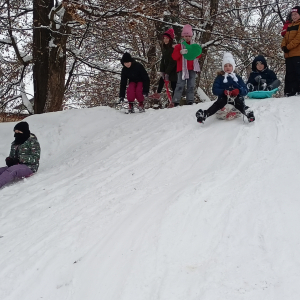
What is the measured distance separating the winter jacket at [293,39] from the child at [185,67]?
6.17 feet

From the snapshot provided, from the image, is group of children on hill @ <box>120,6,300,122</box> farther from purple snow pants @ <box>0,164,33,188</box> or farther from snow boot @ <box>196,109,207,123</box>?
purple snow pants @ <box>0,164,33,188</box>

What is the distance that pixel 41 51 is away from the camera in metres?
9.38

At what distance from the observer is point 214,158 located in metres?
4.86

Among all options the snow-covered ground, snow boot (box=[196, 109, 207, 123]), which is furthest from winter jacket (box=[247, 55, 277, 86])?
snow boot (box=[196, 109, 207, 123])

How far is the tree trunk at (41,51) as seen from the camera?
30.1 ft

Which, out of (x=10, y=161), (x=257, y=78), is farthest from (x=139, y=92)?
(x=10, y=161)

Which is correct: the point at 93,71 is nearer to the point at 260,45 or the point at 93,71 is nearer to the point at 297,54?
the point at 260,45

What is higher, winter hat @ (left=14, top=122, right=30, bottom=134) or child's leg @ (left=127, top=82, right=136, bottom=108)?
child's leg @ (left=127, top=82, right=136, bottom=108)

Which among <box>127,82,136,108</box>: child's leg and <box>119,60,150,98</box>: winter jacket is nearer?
<box>119,60,150,98</box>: winter jacket

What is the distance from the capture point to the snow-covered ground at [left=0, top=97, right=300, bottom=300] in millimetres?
2820

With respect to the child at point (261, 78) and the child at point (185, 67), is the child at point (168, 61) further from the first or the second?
the child at point (261, 78)

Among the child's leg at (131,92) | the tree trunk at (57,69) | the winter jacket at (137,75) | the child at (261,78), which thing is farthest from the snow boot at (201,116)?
the tree trunk at (57,69)

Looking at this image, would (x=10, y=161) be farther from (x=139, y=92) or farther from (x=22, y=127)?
(x=139, y=92)

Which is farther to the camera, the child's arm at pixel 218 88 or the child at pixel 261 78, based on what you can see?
the child at pixel 261 78
